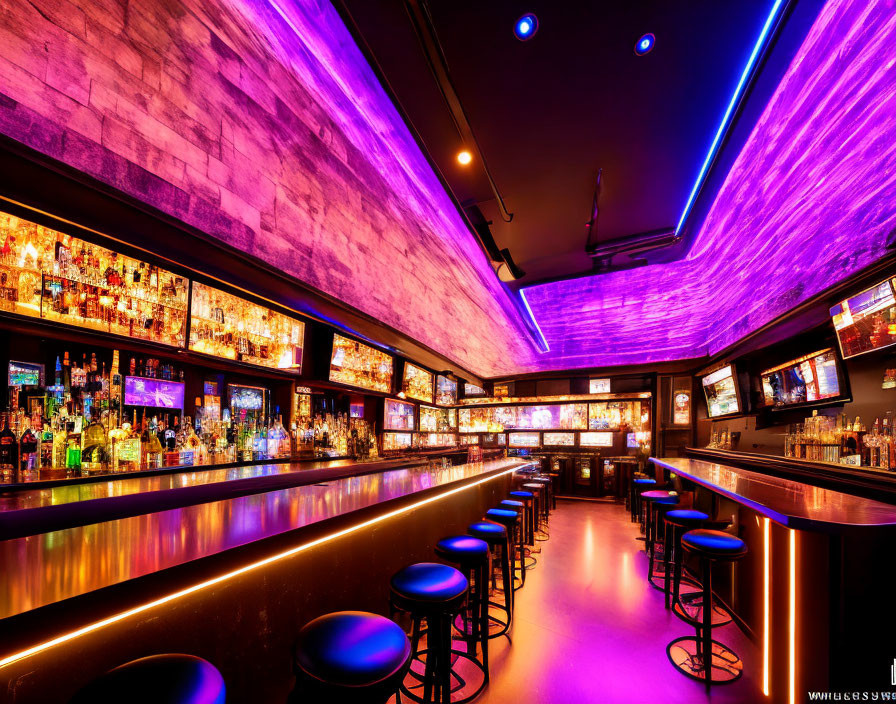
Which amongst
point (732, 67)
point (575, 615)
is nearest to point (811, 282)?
point (732, 67)

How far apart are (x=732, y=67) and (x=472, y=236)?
213 cm

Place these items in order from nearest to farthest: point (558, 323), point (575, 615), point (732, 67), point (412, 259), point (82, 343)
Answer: point (732, 67), point (82, 343), point (575, 615), point (412, 259), point (558, 323)

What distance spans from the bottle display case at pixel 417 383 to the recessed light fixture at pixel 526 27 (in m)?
4.44

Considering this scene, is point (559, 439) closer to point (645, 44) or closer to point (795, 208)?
point (795, 208)

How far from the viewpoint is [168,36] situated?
201 centimetres

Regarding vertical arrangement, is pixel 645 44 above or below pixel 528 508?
above

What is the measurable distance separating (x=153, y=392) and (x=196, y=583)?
98.4 inches

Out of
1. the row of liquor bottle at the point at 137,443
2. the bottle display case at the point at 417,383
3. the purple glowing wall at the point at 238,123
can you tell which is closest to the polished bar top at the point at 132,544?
the row of liquor bottle at the point at 137,443

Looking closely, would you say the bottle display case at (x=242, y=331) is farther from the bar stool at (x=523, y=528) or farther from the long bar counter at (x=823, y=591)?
the long bar counter at (x=823, y=591)

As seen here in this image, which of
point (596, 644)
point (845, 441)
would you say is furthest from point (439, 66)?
point (845, 441)

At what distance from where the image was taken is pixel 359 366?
16.0ft

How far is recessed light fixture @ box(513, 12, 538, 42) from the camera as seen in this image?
6.13ft

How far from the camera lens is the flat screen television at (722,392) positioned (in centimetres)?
608

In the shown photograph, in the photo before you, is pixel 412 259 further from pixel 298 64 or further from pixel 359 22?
pixel 359 22
